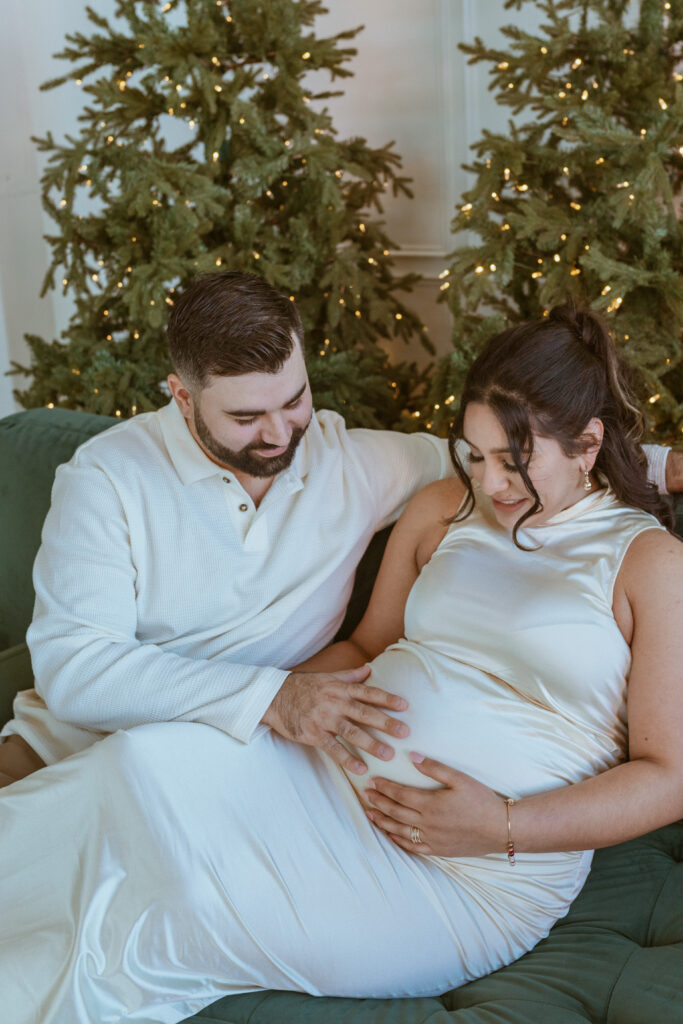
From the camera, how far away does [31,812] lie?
1.57 metres

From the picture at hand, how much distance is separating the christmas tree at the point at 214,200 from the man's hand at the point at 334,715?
1541 mm

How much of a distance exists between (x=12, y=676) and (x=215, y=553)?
59 cm

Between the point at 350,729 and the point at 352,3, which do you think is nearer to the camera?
the point at 350,729

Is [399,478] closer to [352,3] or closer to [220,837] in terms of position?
[220,837]

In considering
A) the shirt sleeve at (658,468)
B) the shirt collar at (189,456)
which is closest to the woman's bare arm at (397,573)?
the shirt collar at (189,456)

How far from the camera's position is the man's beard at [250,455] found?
6.09ft

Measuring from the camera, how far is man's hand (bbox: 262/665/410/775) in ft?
5.31

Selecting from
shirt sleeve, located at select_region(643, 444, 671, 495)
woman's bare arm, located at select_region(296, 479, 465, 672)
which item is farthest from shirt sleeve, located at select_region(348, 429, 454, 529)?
shirt sleeve, located at select_region(643, 444, 671, 495)

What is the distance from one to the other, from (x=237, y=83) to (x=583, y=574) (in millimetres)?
2027

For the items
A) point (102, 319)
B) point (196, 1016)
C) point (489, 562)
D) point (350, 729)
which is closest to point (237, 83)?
point (102, 319)

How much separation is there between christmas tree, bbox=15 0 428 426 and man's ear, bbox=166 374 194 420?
1.08 m

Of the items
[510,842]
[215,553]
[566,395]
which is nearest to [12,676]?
[215,553]

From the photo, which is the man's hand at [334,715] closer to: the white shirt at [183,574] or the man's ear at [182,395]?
the white shirt at [183,574]

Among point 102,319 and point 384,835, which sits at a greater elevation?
point 102,319
